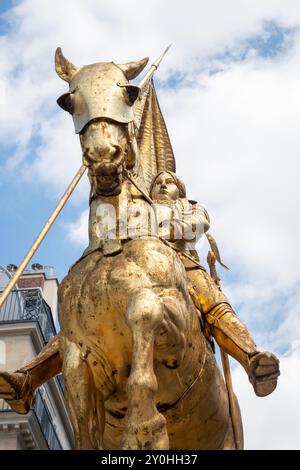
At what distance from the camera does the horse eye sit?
16.1ft

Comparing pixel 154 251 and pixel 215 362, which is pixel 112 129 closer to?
pixel 154 251

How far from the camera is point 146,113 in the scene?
7.62m

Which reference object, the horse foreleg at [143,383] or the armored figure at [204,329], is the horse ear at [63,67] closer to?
the armored figure at [204,329]

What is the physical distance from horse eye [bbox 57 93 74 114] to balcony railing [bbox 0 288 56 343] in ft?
64.4

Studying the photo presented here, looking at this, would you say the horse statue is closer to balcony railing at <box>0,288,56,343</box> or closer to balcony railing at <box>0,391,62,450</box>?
balcony railing at <box>0,391,62,450</box>

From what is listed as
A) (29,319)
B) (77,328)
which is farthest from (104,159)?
(29,319)

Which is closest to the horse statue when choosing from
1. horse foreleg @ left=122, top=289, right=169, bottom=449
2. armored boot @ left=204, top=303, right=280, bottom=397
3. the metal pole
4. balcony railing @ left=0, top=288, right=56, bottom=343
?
horse foreleg @ left=122, top=289, right=169, bottom=449

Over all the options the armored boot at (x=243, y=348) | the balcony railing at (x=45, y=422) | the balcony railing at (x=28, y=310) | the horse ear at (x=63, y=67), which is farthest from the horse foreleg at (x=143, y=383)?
the balcony railing at (x=28, y=310)

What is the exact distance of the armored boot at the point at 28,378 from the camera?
541 centimetres

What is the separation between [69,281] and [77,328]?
312 mm

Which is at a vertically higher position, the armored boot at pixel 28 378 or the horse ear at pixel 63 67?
the horse ear at pixel 63 67

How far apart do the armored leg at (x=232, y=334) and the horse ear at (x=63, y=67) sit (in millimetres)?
1646

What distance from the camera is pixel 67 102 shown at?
4.92 m
